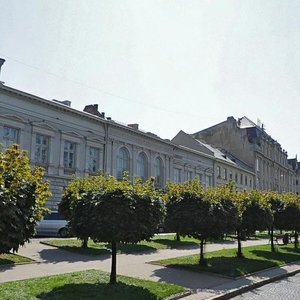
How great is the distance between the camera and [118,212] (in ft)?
32.7

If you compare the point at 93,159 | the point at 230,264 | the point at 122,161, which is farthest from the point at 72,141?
the point at 230,264

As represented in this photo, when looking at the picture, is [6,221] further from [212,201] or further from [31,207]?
[212,201]

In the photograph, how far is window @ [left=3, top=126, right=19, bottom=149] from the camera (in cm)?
3017

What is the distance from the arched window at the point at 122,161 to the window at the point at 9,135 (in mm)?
12385

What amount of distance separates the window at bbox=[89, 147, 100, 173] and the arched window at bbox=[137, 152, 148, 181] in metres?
6.63

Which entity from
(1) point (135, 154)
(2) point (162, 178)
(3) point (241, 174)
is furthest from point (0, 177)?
(3) point (241, 174)

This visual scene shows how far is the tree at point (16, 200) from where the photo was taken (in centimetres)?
643

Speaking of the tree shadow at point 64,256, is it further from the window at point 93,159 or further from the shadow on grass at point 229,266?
the window at point 93,159

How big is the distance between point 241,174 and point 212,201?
179 ft

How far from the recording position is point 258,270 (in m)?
14.9

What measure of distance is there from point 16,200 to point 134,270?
787 cm

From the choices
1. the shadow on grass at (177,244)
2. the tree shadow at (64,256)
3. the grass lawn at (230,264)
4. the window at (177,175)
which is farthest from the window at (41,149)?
the window at (177,175)

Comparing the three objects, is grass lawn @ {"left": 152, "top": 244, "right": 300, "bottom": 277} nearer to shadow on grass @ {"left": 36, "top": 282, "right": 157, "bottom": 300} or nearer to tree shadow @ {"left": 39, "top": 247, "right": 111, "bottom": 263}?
tree shadow @ {"left": 39, "top": 247, "right": 111, "bottom": 263}

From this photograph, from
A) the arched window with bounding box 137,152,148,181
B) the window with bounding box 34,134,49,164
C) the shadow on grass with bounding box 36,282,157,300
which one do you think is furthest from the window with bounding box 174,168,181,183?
the shadow on grass with bounding box 36,282,157,300
